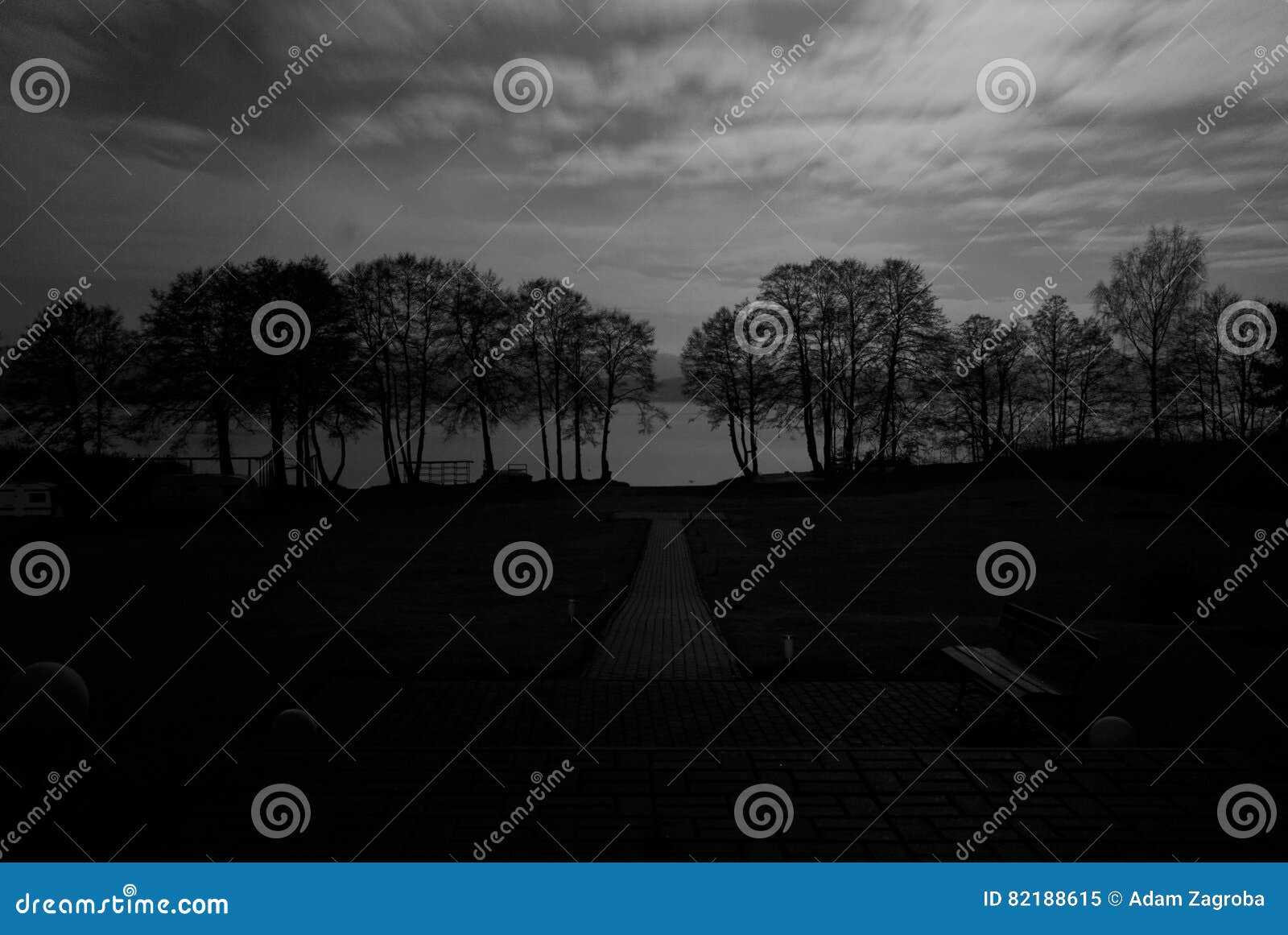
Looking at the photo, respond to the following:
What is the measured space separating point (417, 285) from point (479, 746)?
38.9m

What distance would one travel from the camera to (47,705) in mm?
6941

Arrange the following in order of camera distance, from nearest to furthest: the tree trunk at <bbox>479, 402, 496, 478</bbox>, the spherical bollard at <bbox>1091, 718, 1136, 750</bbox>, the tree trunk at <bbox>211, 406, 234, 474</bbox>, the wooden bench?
1. the spherical bollard at <bbox>1091, 718, 1136, 750</bbox>
2. the wooden bench
3. the tree trunk at <bbox>211, 406, 234, 474</bbox>
4. the tree trunk at <bbox>479, 402, 496, 478</bbox>

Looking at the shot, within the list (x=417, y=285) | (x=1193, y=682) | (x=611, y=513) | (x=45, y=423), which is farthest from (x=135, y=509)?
(x=1193, y=682)

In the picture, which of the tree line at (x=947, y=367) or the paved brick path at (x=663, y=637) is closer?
the paved brick path at (x=663, y=637)
